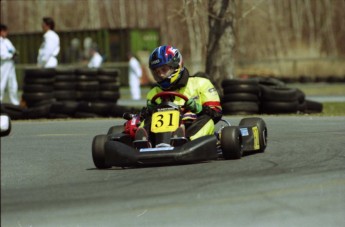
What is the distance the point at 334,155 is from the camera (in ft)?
30.9

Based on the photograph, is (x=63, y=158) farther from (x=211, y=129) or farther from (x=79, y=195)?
(x=79, y=195)

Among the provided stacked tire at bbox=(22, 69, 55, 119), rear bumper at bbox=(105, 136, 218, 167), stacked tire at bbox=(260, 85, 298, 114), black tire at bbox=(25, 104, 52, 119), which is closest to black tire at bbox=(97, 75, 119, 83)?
stacked tire at bbox=(22, 69, 55, 119)

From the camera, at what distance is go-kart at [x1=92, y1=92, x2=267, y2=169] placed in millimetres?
8750

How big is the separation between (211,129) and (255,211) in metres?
2.99

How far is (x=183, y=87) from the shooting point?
32.1 ft

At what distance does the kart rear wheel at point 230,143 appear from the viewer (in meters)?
9.18

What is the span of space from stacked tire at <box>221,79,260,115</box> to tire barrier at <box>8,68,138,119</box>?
1.59m

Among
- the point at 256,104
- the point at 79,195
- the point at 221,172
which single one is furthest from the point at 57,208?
the point at 256,104

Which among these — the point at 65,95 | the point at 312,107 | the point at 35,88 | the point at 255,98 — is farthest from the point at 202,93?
the point at 65,95

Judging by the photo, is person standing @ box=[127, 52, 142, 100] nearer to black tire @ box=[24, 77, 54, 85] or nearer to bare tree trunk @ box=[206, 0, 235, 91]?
bare tree trunk @ box=[206, 0, 235, 91]

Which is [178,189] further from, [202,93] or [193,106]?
[202,93]

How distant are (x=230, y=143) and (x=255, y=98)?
6829 mm

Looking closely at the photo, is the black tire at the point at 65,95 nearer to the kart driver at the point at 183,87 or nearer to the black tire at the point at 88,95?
the black tire at the point at 88,95

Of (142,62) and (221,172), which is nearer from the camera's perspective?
(221,172)
